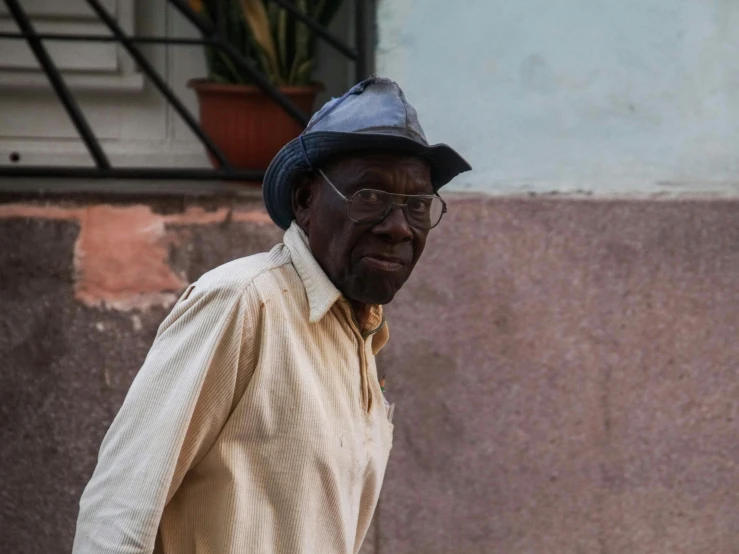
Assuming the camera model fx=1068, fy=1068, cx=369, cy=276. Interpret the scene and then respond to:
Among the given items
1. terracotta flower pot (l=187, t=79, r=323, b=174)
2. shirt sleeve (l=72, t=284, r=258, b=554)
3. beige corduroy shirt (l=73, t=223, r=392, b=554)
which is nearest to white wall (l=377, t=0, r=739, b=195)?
terracotta flower pot (l=187, t=79, r=323, b=174)

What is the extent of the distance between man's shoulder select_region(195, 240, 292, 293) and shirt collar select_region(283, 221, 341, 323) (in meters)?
0.03

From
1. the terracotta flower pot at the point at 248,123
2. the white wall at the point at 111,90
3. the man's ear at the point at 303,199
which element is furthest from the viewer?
the white wall at the point at 111,90

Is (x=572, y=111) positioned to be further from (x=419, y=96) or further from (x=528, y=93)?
(x=419, y=96)

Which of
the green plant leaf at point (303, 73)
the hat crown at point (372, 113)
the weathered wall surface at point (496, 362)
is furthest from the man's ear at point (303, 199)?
the green plant leaf at point (303, 73)

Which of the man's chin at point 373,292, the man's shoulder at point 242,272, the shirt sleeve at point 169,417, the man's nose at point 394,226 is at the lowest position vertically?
the shirt sleeve at point 169,417

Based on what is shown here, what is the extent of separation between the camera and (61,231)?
3684 mm

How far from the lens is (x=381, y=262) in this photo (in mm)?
2012

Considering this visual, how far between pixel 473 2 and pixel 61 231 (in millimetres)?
1650

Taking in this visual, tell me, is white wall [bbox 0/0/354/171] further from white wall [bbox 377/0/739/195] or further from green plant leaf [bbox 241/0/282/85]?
white wall [bbox 377/0/739/195]

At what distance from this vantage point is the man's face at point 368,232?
2.00m

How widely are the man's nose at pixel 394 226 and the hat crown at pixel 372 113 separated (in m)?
0.15

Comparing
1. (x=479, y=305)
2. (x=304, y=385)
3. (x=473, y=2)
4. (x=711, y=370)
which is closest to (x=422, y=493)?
(x=479, y=305)

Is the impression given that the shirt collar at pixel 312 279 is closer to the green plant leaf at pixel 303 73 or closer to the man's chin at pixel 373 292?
the man's chin at pixel 373 292

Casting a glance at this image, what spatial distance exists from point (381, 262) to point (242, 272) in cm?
26
